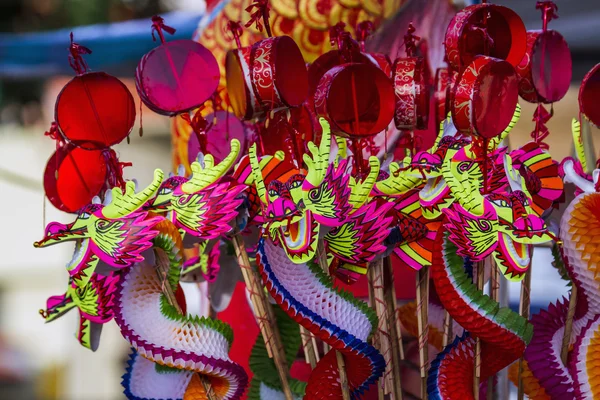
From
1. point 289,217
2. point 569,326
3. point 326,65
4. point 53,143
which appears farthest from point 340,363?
point 53,143

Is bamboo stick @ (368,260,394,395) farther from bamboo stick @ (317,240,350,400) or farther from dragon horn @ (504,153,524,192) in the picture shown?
dragon horn @ (504,153,524,192)

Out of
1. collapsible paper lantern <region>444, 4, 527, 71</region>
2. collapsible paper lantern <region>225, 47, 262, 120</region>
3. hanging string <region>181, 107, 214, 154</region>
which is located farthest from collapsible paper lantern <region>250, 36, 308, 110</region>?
collapsible paper lantern <region>444, 4, 527, 71</region>

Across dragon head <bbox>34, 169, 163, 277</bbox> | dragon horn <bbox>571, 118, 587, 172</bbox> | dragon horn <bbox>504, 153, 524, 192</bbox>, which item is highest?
dragon horn <bbox>571, 118, 587, 172</bbox>

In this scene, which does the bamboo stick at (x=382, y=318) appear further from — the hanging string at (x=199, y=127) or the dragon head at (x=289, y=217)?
the hanging string at (x=199, y=127)

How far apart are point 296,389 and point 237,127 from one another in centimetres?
47

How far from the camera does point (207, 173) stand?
121 cm

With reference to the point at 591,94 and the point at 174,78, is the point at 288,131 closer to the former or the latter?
the point at 174,78

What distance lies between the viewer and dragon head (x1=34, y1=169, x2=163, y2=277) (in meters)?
1.15

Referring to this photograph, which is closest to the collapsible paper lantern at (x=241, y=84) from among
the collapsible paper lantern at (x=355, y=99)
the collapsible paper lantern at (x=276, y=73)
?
the collapsible paper lantern at (x=276, y=73)

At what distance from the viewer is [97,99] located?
1.21 metres

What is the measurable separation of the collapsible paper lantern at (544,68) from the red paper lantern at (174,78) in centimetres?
48

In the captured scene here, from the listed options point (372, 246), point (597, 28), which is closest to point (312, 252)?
point (372, 246)

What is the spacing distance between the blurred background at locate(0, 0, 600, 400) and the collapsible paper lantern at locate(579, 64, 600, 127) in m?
0.71

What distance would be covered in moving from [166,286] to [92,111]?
28 cm
